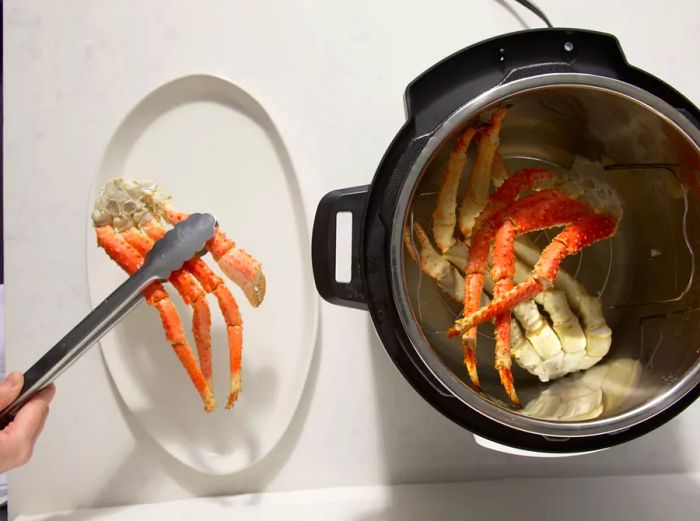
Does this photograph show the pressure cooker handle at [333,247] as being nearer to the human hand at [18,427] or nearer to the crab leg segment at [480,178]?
the crab leg segment at [480,178]

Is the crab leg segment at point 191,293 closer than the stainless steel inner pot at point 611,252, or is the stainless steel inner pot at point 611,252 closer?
the stainless steel inner pot at point 611,252

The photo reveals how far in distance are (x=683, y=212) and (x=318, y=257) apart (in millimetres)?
318

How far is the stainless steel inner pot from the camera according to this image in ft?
1.35

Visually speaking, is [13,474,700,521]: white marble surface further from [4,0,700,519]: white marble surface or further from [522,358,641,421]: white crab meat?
[522,358,641,421]: white crab meat

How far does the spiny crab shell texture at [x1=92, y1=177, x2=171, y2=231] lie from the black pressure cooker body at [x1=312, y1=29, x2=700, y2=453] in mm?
216

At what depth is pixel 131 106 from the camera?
0.61m

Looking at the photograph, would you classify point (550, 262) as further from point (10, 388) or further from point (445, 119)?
point (10, 388)

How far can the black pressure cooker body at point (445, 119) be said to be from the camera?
0.41m

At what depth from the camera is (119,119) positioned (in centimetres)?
61

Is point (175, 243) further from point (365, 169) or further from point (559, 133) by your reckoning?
point (559, 133)

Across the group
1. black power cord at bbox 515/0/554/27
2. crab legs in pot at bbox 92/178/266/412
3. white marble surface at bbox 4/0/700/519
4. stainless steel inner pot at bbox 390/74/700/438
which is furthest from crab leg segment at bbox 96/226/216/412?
black power cord at bbox 515/0/554/27

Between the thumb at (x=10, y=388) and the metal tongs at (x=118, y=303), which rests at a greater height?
the metal tongs at (x=118, y=303)

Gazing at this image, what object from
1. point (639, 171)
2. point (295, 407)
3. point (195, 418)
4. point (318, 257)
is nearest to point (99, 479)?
point (195, 418)

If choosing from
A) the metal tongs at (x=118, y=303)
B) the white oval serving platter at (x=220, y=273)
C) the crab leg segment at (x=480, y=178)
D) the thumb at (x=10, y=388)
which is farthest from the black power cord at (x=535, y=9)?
the thumb at (x=10, y=388)
